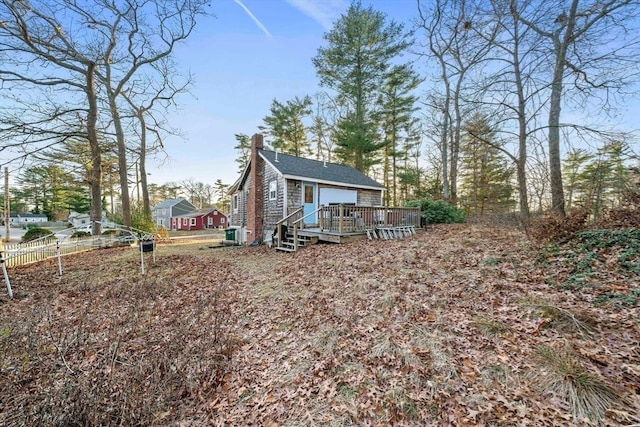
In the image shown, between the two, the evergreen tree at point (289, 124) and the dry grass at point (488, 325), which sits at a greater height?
the evergreen tree at point (289, 124)

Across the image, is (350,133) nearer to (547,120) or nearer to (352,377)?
(547,120)

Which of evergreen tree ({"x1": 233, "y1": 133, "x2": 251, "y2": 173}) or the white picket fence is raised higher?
evergreen tree ({"x1": 233, "y1": 133, "x2": 251, "y2": 173})

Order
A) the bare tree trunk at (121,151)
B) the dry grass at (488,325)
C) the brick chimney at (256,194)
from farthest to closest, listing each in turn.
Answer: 1. the bare tree trunk at (121,151)
2. the brick chimney at (256,194)
3. the dry grass at (488,325)

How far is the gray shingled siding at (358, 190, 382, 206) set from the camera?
16.1 metres

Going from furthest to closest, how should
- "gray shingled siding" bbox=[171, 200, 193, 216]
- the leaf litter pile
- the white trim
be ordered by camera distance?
"gray shingled siding" bbox=[171, 200, 193, 216] < the white trim < the leaf litter pile

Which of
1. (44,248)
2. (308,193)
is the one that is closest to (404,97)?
(308,193)

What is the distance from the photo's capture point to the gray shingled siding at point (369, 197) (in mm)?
16062

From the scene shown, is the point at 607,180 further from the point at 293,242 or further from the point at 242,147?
the point at 242,147

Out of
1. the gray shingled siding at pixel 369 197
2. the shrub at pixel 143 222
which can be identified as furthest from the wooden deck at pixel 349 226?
the shrub at pixel 143 222

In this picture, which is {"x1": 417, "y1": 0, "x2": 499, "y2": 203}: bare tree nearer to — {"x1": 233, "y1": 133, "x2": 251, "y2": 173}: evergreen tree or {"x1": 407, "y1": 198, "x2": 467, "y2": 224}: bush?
{"x1": 407, "y1": 198, "x2": 467, "y2": 224}: bush

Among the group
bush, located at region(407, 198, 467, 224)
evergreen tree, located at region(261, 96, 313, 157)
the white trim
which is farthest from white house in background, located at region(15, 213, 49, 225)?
bush, located at region(407, 198, 467, 224)

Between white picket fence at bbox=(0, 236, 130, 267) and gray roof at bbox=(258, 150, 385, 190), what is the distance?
24.9 feet

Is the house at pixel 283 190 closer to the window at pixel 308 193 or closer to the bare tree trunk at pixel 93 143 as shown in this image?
the window at pixel 308 193

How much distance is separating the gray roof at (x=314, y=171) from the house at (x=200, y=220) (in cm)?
2863
